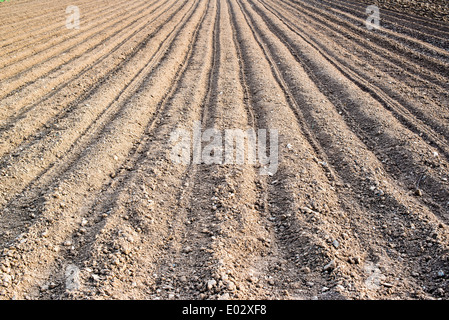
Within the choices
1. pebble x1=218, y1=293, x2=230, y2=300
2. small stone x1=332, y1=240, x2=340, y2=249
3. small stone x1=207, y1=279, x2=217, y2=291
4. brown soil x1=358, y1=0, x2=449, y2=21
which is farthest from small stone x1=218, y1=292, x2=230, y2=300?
brown soil x1=358, y1=0, x2=449, y2=21

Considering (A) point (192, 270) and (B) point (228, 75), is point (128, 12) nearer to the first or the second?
(B) point (228, 75)

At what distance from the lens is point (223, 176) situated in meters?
4.61

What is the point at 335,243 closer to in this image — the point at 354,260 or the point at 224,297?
the point at 354,260

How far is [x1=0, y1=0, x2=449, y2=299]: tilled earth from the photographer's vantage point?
321 cm

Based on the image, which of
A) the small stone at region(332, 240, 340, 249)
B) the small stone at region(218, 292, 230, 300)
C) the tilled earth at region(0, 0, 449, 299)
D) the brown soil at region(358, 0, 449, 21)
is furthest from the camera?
the brown soil at region(358, 0, 449, 21)

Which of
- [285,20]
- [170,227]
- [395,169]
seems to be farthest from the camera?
[285,20]

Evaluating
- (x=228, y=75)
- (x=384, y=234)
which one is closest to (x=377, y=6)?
(x=228, y=75)

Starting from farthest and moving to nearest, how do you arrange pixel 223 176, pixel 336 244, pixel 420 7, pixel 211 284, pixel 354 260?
pixel 420 7
pixel 223 176
pixel 336 244
pixel 354 260
pixel 211 284

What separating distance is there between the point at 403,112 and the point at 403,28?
6753 mm

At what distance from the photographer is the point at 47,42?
9.91 metres

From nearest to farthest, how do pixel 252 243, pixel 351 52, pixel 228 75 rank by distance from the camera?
pixel 252 243, pixel 228 75, pixel 351 52

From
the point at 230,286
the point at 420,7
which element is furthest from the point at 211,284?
the point at 420,7

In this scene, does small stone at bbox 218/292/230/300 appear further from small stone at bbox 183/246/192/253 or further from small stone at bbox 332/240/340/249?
small stone at bbox 332/240/340/249

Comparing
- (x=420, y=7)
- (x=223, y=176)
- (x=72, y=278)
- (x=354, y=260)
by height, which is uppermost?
(x=420, y=7)
